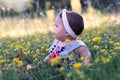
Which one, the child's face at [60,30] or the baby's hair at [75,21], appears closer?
the baby's hair at [75,21]

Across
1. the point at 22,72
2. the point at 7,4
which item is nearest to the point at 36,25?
the point at 22,72

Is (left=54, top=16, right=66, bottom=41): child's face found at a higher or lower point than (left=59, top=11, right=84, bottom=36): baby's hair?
lower

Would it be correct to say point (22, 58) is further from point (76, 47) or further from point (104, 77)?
point (104, 77)

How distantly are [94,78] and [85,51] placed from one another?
122 cm

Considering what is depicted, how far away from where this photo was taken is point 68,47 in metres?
3.84

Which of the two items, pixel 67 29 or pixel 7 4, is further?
pixel 7 4

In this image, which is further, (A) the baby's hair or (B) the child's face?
(B) the child's face

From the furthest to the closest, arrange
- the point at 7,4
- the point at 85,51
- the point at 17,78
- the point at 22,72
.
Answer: the point at 7,4, the point at 85,51, the point at 22,72, the point at 17,78

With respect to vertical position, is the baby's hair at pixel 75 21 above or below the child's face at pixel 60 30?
above

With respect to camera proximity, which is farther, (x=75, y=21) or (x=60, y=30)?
(x=60, y=30)

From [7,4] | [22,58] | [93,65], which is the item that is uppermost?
[93,65]

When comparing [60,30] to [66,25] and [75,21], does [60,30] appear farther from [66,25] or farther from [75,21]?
[75,21]

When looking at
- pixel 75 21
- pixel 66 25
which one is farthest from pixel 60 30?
pixel 75 21

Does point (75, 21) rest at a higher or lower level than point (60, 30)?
higher
